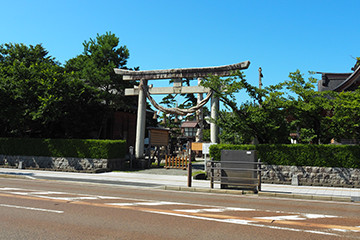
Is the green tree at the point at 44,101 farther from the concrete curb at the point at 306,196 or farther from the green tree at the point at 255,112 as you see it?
the concrete curb at the point at 306,196

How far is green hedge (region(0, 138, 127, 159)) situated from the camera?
73.9 ft

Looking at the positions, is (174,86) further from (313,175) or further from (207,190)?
(313,175)

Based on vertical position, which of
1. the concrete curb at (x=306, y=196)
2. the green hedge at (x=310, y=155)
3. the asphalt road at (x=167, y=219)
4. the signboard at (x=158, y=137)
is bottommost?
the asphalt road at (x=167, y=219)

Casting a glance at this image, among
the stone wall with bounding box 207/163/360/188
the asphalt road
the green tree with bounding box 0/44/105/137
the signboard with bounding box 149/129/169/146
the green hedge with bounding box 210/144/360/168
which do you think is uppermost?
the green tree with bounding box 0/44/105/137

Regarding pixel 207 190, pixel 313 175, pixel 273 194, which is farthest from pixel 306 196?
pixel 313 175

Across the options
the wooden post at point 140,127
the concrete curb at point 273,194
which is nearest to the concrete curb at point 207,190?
the concrete curb at point 273,194

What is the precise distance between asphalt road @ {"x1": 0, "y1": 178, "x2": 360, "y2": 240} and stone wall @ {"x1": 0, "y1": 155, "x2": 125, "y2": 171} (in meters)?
11.7

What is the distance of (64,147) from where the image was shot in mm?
23375

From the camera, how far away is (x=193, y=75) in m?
23.2

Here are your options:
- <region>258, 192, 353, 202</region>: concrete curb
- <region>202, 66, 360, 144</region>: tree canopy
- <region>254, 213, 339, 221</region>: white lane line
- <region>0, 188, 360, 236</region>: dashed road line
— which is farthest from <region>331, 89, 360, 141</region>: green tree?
<region>0, 188, 360, 236</region>: dashed road line

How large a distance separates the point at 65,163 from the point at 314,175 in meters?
18.3

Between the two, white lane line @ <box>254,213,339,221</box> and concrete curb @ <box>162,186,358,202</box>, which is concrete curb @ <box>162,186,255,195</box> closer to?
concrete curb @ <box>162,186,358,202</box>

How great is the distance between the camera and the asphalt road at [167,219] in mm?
6008

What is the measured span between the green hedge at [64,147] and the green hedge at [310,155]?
10.00 metres
